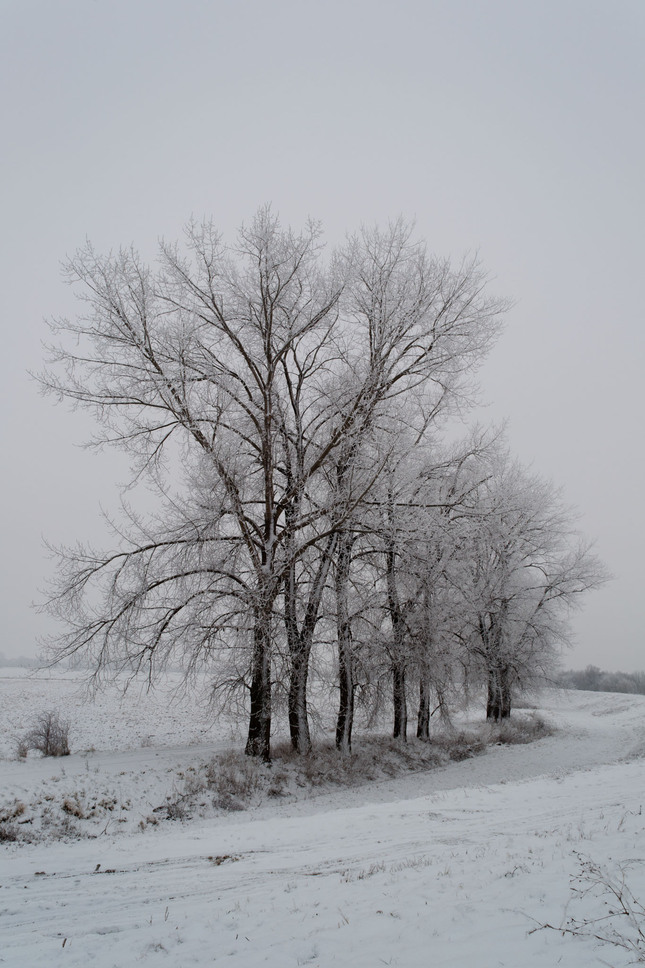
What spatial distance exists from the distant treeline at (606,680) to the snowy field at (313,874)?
249 feet

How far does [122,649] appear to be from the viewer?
13750 mm

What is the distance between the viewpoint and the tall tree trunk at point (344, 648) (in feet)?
52.2

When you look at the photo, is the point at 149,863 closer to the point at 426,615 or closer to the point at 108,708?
the point at 426,615

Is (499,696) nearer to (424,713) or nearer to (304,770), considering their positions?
(424,713)

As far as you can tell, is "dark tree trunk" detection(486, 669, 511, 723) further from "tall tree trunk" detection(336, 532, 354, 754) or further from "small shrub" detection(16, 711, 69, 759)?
"small shrub" detection(16, 711, 69, 759)

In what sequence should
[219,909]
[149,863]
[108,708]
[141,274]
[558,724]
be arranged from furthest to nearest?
[558,724] < [108,708] < [141,274] < [149,863] < [219,909]

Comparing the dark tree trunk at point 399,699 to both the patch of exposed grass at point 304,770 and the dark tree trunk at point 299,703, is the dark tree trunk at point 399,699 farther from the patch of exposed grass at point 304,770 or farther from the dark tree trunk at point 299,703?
the dark tree trunk at point 299,703

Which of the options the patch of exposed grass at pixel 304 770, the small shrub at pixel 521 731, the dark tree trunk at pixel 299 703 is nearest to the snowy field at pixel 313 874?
the patch of exposed grass at pixel 304 770

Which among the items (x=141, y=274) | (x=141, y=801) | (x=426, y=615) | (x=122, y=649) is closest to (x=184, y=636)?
(x=122, y=649)

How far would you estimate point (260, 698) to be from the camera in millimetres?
14211

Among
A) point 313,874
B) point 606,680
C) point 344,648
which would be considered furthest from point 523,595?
point 606,680

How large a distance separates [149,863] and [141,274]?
13033 millimetres

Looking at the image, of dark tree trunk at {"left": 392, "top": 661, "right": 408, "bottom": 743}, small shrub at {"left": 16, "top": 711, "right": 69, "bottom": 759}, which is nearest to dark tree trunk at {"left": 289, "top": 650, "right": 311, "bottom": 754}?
dark tree trunk at {"left": 392, "top": 661, "right": 408, "bottom": 743}

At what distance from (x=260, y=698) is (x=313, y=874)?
797 centimetres
